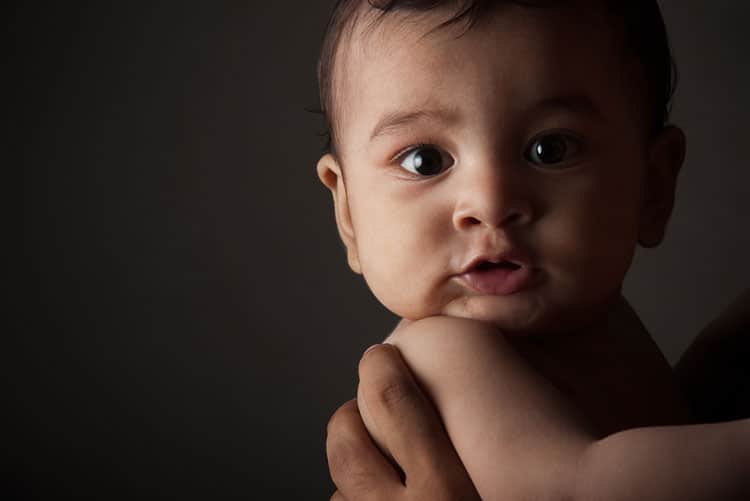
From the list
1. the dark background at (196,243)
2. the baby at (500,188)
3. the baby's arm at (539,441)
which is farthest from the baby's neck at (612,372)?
the dark background at (196,243)

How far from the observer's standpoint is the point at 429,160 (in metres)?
0.90

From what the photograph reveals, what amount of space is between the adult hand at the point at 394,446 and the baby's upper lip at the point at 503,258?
0.13 m

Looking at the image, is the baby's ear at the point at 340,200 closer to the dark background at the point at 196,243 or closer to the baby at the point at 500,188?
the baby at the point at 500,188

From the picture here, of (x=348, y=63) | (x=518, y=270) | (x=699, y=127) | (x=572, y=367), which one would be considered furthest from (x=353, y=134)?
(x=699, y=127)

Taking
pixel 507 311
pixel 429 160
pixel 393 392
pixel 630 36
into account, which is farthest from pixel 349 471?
pixel 630 36

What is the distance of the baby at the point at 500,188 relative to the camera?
2.80 ft

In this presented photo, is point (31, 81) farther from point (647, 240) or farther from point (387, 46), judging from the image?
point (647, 240)

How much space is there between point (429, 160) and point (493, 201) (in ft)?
0.31

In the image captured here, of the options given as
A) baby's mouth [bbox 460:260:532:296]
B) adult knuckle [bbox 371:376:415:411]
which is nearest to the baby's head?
baby's mouth [bbox 460:260:532:296]

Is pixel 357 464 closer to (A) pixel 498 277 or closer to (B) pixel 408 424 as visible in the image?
(B) pixel 408 424

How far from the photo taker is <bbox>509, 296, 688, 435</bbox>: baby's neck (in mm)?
904

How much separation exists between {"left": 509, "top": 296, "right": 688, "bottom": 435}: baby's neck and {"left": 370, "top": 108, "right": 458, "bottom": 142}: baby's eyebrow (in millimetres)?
247

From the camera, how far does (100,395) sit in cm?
169

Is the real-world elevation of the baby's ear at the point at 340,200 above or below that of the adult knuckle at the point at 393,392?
above
